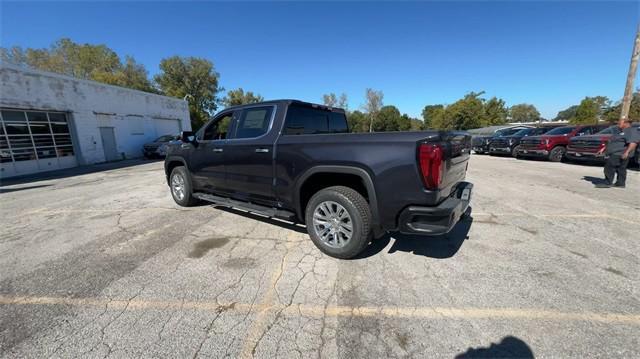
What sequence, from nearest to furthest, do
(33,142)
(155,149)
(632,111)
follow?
(33,142)
(155,149)
(632,111)

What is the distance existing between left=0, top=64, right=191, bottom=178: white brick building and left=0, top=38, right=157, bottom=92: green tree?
1951cm

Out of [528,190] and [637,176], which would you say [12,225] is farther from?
[637,176]

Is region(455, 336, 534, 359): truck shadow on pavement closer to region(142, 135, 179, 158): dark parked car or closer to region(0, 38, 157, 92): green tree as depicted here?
region(142, 135, 179, 158): dark parked car

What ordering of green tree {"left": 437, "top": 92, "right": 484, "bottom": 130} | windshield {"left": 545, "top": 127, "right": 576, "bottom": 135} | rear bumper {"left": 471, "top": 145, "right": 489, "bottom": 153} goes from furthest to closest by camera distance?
green tree {"left": 437, "top": 92, "right": 484, "bottom": 130} → rear bumper {"left": 471, "top": 145, "right": 489, "bottom": 153} → windshield {"left": 545, "top": 127, "right": 576, "bottom": 135}

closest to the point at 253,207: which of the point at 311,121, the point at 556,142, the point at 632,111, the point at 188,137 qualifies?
the point at 311,121

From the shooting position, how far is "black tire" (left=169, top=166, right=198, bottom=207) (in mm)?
5254

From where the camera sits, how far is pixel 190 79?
Result: 41.3 metres

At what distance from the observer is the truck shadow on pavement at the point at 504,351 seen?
1842 mm

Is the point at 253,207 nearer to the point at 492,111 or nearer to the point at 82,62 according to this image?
the point at 82,62

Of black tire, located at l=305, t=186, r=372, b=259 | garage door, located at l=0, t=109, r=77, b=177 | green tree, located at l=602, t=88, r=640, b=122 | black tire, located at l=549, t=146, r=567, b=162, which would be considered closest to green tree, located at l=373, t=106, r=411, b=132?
green tree, located at l=602, t=88, r=640, b=122

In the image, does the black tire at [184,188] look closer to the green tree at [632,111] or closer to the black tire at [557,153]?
the black tire at [557,153]

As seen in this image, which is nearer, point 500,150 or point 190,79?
point 500,150

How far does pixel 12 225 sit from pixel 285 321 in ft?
19.8

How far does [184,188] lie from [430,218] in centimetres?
476
